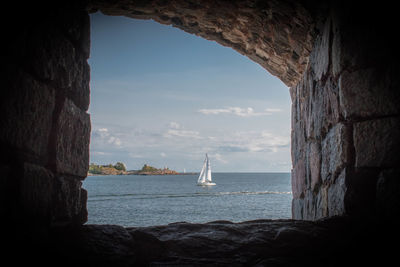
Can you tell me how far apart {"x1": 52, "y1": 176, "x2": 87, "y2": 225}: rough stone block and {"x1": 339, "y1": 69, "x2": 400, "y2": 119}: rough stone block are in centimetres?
197

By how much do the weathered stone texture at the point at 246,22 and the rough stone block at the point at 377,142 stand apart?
1.04m

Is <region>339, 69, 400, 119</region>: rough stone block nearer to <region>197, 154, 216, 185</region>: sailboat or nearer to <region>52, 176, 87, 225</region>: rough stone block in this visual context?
<region>52, 176, 87, 225</region>: rough stone block

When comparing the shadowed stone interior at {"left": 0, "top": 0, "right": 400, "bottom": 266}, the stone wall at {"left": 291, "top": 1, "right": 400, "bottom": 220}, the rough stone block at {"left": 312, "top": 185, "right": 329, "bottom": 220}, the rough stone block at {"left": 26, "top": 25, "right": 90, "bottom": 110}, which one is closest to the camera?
the shadowed stone interior at {"left": 0, "top": 0, "right": 400, "bottom": 266}

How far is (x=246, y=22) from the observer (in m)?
3.17

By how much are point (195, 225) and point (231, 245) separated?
403 mm

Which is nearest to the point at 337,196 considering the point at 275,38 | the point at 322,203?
the point at 322,203

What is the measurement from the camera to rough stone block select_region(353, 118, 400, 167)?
2162 mm

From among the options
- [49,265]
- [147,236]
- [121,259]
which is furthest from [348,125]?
[49,265]

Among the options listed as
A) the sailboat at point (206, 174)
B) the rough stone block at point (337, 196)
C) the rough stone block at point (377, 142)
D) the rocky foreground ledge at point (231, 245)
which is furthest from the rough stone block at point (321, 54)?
the sailboat at point (206, 174)

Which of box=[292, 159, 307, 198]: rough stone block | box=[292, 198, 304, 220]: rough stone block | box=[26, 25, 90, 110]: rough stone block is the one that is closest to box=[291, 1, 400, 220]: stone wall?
box=[292, 159, 307, 198]: rough stone block

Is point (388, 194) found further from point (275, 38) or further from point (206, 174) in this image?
point (206, 174)

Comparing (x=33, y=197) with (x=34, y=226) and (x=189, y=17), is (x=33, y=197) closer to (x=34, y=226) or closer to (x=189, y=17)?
(x=34, y=226)

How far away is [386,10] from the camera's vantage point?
2.27m

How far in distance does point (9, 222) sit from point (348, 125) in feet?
6.96
